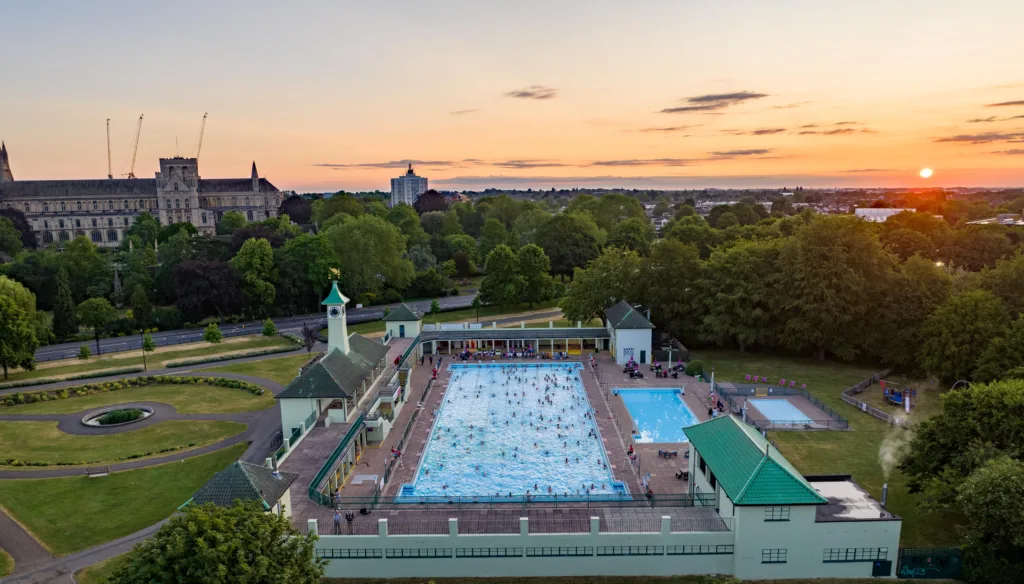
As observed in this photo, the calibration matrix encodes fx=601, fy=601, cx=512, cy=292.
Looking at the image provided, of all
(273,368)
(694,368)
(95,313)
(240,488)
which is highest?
(95,313)

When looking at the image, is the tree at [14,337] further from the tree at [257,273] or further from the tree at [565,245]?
the tree at [565,245]

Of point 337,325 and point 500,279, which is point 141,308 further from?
point 500,279

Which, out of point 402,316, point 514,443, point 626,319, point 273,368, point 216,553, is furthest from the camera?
point 402,316

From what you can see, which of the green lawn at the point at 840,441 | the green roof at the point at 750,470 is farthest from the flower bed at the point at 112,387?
the green lawn at the point at 840,441

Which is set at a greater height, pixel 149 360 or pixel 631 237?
pixel 631 237

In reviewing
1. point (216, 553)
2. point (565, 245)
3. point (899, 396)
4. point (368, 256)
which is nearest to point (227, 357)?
point (368, 256)

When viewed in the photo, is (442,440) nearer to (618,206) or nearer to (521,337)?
(521,337)
